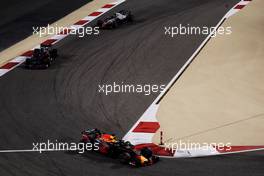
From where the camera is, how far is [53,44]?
38969 mm

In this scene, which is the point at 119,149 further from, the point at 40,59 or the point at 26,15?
the point at 26,15

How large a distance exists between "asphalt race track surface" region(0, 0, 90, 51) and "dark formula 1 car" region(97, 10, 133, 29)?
13.4ft

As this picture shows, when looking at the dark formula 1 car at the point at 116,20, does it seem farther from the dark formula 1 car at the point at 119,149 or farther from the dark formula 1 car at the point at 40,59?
the dark formula 1 car at the point at 119,149

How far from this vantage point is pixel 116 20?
1619 inches

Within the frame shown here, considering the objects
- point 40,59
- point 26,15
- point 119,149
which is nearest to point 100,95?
point 40,59

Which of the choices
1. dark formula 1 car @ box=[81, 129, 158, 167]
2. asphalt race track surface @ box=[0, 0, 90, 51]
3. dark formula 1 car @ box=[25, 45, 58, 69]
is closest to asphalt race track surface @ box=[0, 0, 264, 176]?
dark formula 1 car @ box=[81, 129, 158, 167]

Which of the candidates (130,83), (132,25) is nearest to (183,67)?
(130,83)

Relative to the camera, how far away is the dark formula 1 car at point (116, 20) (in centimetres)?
4069

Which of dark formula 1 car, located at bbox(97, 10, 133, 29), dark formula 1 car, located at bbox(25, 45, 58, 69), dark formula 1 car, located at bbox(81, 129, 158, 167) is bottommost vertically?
dark formula 1 car, located at bbox(81, 129, 158, 167)

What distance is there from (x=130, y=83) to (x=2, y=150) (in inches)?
354

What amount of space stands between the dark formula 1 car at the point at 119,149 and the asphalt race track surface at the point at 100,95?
1.01 feet

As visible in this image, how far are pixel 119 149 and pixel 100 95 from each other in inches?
270

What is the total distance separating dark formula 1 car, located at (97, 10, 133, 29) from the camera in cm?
4069

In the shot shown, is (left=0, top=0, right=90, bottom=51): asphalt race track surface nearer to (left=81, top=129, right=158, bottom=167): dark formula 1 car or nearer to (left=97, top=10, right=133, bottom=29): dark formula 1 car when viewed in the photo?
(left=97, top=10, right=133, bottom=29): dark formula 1 car
